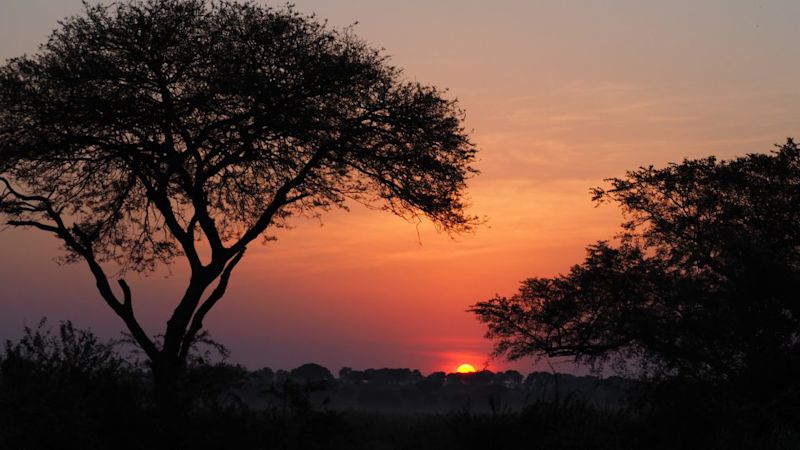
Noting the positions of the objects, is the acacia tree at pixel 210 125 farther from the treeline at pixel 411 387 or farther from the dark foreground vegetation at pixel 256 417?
the treeline at pixel 411 387

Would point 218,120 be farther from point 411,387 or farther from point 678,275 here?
point 411,387

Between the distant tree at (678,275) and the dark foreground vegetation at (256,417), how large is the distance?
3.42m

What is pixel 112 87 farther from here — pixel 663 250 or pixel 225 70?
pixel 663 250

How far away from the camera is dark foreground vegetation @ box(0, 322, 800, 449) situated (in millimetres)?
17688

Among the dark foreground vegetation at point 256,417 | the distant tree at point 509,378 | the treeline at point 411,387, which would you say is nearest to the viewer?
the dark foreground vegetation at point 256,417

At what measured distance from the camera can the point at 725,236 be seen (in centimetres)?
2617

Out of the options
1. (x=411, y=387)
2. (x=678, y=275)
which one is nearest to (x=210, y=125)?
(x=678, y=275)

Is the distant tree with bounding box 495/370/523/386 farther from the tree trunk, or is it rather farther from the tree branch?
the tree trunk

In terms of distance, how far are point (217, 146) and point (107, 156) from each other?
3.61m

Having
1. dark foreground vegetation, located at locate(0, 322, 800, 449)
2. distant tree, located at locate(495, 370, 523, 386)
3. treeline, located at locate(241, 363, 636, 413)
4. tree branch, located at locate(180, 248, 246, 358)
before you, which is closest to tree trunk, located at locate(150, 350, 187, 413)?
dark foreground vegetation, located at locate(0, 322, 800, 449)

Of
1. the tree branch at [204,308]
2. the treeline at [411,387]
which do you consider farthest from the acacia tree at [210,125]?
the treeline at [411,387]

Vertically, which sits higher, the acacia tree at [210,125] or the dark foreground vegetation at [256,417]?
the acacia tree at [210,125]

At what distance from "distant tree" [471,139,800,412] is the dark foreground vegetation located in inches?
135

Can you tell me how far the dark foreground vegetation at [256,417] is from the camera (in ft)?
58.0
